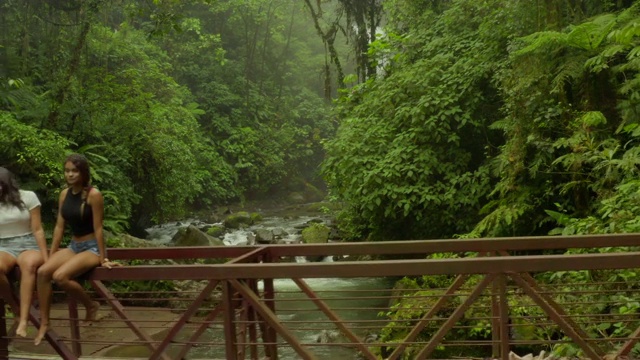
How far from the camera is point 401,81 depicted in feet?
44.0

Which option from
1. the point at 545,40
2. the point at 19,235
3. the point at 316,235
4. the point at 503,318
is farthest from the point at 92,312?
the point at 316,235

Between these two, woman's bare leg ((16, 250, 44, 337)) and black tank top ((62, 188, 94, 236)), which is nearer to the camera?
woman's bare leg ((16, 250, 44, 337))

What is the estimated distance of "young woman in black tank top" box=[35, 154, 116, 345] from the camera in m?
4.27

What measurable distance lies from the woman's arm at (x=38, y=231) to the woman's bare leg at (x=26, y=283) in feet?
0.25

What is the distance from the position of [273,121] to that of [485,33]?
21.7 meters

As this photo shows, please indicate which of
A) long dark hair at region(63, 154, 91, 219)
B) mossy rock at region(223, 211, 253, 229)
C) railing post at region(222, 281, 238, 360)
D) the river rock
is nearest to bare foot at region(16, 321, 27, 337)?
long dark hair at region(63, 154, 91, 219)

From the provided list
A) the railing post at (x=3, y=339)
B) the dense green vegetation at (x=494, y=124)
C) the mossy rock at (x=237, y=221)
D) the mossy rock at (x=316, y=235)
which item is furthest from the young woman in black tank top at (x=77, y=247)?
the mossy rock at (x=237, y=221)

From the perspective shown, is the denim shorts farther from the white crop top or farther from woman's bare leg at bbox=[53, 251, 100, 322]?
the white crop top

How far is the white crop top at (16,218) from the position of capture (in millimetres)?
4543

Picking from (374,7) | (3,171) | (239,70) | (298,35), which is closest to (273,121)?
(239,70)

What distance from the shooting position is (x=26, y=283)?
4301mm

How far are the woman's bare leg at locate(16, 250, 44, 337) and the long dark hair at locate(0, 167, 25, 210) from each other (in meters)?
0.42

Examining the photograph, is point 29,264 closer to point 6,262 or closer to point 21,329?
point 6,262

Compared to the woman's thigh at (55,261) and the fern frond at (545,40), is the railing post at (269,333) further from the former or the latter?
the fern frond at (545,40)
